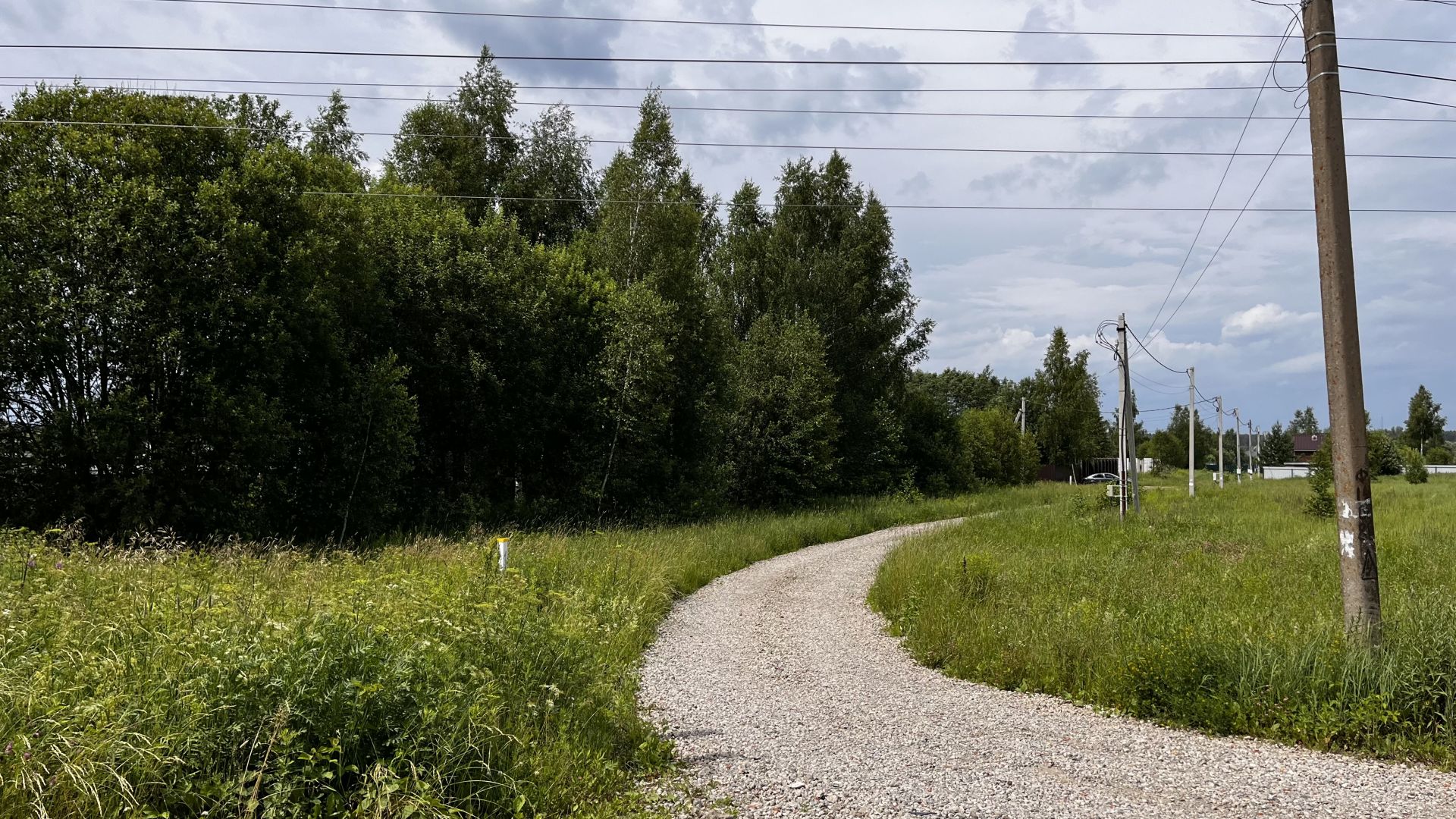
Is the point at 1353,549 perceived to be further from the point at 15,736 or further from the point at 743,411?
the point at 743,411

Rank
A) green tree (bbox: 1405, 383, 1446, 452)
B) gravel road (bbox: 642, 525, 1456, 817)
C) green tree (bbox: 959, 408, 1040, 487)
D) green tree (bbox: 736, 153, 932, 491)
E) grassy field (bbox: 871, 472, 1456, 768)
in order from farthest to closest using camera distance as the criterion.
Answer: green tree (bbox: 1405, 383, 1446, 452) < green tree (bbox: 959, 408, 1040, 487) < green tree (bbox: 736, 153, 932, 491) < grassy field (bbox: 871, 472, 1456, 768) < gravel road (bbox: 642, 525, 1456, 817)

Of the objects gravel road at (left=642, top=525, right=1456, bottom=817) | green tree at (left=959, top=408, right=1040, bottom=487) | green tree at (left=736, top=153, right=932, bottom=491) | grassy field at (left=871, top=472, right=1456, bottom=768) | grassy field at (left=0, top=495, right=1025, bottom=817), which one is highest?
green tree at (left=736, top=153, right=932, bottom=491)

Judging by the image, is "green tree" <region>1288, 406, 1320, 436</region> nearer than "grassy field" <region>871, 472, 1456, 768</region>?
No

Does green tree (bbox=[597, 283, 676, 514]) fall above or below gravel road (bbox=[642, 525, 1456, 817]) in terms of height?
above

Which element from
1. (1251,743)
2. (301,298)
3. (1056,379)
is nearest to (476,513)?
(301,298)

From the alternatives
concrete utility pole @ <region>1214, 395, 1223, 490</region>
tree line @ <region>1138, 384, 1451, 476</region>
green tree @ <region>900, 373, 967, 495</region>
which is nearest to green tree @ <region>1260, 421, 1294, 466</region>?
tree line @ <region>1138, 384, 1451, 476</region>

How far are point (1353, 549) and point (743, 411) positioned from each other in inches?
928

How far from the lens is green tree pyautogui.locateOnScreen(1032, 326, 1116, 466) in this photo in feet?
209

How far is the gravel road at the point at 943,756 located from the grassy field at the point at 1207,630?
13.3 inches

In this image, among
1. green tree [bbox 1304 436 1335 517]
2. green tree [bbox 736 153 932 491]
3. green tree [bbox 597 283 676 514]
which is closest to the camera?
green tree [bbox 1304 436 1335 517]

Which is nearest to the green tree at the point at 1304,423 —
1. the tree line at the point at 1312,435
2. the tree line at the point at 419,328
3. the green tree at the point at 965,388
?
the tree line at the point at 1312,435

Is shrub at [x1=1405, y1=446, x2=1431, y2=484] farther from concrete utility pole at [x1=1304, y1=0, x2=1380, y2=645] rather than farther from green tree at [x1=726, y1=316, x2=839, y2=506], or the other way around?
concrete utility pole at [x1=1304, y1=0, x2=1380, y2=645]

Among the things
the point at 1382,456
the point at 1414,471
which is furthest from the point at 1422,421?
the point at 1414,471

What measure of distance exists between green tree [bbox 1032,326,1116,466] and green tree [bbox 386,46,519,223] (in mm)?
49109
